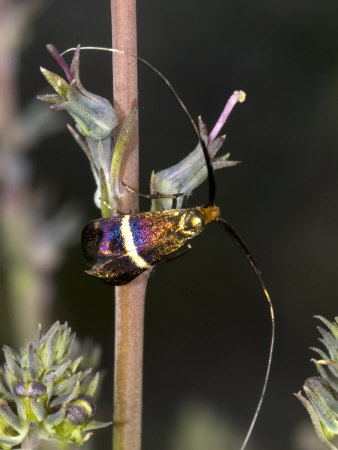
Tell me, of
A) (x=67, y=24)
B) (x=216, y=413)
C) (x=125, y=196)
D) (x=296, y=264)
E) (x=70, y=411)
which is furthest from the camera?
(x=67, y=24)

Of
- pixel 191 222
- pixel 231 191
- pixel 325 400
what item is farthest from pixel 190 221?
pixel 231 191

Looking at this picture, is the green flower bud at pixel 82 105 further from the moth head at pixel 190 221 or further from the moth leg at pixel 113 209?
the moth head at pixel 190 221

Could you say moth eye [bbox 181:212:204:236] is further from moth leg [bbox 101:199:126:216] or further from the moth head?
Result: moth leg [bbox 101:199:126:216]

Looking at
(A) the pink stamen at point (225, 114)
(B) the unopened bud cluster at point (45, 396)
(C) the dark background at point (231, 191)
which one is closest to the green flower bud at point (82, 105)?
(A) the pink stamen at point (225, 114)

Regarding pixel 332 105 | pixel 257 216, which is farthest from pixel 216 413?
pixel 332 105

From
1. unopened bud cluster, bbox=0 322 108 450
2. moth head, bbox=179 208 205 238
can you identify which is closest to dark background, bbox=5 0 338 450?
moth head, bbox=179 208 205 238

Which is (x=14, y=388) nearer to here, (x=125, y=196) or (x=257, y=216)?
(x=125, y=196)

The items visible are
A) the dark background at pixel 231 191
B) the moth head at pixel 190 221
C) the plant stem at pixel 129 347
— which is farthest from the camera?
the dark background at pixel 231 191
